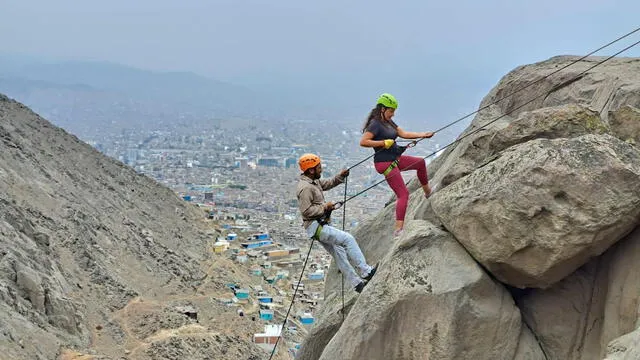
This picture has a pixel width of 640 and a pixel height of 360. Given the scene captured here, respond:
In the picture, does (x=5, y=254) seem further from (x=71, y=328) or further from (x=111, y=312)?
(x=111, y=312)

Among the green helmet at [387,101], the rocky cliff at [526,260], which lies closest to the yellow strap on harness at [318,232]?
the rocky cliff at [526,260]

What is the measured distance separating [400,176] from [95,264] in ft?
89.8

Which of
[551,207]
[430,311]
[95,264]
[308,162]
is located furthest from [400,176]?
[95,264]

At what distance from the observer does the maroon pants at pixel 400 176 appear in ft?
40.1

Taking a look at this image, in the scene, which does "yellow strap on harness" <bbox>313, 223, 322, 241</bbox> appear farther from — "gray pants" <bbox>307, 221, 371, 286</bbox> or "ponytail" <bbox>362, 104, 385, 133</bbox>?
"ponytail" <bbox>362, 104, 385, 133</bbox>

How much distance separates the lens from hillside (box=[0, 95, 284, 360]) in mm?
27109

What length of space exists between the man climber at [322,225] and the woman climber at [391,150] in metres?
0.98

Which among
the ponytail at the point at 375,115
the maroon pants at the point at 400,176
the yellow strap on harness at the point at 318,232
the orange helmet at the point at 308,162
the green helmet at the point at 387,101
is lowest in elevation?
the yellow strap on harness at the point at 318,232

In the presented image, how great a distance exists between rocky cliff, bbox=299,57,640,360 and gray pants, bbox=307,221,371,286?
1.43 metres

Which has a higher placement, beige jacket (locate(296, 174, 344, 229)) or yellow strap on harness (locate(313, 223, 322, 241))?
beige jacket (locate(296, 174, 344, 229))

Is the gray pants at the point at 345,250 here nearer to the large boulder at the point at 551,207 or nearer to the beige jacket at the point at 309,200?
the beige jacket at the point at 309,200

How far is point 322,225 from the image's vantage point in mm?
11641

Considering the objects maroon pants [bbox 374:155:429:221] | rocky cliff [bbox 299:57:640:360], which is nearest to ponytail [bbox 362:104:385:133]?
maroon pants [bbox 374:155:429:221]

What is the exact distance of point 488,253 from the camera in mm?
9430
